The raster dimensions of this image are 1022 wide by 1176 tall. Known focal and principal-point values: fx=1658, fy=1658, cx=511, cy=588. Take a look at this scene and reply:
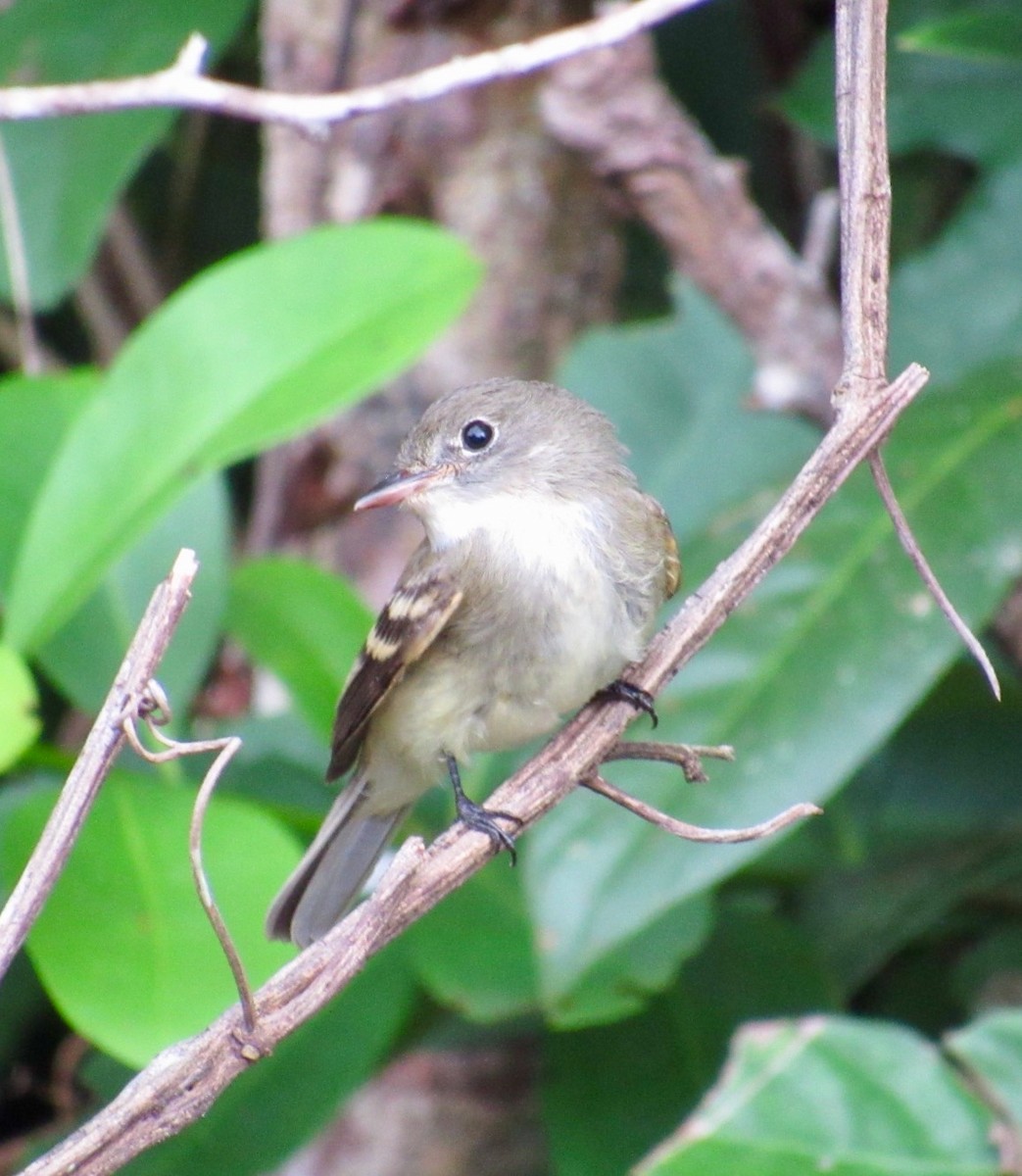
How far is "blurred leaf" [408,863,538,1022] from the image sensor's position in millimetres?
2986

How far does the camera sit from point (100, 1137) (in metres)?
1.57

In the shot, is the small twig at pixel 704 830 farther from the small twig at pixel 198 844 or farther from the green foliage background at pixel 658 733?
the green foliage background at pixel 658 733

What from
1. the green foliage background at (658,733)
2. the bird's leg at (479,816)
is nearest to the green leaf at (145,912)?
the green foliage background at (658,733)

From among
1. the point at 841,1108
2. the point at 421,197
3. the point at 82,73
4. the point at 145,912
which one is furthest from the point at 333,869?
the point at 82,73

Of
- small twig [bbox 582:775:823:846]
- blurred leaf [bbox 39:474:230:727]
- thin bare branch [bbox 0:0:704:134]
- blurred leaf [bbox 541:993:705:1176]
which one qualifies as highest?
thin bare branch [bbox 0:0:704:134]

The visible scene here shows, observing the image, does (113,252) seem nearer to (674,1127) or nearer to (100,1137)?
(674,1127)

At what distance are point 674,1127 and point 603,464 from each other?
131cm

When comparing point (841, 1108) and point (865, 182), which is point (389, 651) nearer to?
point (841, 1108)

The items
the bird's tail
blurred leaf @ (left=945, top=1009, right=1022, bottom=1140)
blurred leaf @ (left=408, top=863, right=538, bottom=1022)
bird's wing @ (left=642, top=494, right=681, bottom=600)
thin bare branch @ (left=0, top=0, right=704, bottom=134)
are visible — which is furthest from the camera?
bird's wing @ (left=642, top=494, right=681, bottom=600)

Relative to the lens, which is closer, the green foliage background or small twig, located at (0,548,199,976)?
small twig, located at (0,548,199,976)

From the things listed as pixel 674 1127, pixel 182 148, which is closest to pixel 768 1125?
pixel 674 1127

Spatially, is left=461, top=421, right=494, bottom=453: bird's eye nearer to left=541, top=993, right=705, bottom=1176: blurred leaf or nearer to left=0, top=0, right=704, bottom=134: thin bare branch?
left=541, top=993, right=705, bottom=1176: blurred leaf

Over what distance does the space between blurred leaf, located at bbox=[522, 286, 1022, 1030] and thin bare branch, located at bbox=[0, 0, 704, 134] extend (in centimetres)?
132

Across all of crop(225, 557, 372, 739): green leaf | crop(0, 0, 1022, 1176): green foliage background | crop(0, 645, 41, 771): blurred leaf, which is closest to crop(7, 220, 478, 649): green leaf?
crop(0, 0, 1022, 1176): green foliage background
